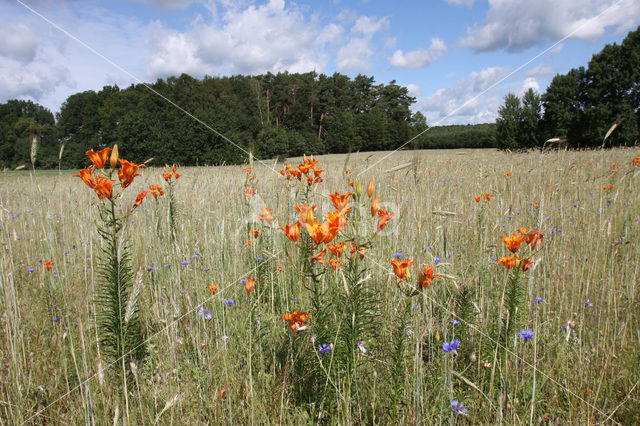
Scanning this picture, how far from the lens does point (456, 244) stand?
10.1ft

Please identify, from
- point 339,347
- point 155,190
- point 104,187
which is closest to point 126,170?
point 104,187

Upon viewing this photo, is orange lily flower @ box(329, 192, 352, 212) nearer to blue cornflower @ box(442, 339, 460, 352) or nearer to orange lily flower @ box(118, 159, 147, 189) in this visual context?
blue cornflower @ box(442, 339, 460, 352)

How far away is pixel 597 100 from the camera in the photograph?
31.9m

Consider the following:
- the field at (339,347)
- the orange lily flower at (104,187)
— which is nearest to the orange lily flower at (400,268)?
the field at (339,347)

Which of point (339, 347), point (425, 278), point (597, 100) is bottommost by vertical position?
point (339, 347)

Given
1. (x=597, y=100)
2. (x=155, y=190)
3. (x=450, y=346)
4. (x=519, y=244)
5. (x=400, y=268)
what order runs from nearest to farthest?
(x=400, y=268)
(x=450, y=346)
(x=519, y=244)
(x=155, y=190)
(x=597, y=100)

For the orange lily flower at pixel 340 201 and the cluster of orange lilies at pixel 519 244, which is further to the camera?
the cluster of orange lilies at pixel 519 244

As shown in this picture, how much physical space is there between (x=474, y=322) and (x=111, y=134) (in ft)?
154

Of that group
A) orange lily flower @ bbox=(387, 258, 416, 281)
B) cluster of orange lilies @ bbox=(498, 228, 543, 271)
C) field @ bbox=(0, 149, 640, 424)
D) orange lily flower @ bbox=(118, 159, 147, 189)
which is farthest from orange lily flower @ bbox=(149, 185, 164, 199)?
cluster of orange lilies @ bbox=(498, 228, 543, 271)

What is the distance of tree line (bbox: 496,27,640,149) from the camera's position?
98.3 ft

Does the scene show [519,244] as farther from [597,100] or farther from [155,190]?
[597,100]

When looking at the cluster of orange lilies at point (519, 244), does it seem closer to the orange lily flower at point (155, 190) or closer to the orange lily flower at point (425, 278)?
the orange lily flower at point (425, 278)

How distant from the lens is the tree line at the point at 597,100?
98.3 feet

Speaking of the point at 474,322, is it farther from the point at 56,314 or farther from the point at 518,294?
the point at 56,314
